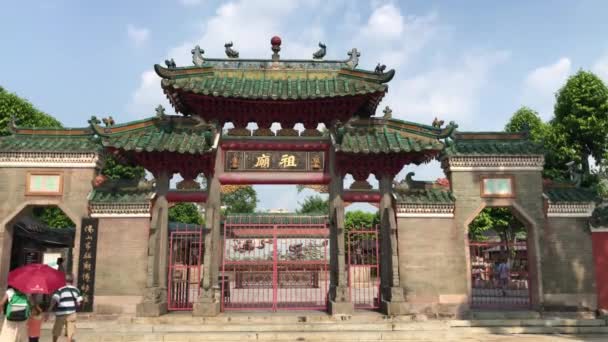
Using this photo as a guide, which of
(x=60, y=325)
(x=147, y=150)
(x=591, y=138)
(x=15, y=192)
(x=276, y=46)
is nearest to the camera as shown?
(x=60, y=325)

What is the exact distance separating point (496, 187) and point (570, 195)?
7.22 ft

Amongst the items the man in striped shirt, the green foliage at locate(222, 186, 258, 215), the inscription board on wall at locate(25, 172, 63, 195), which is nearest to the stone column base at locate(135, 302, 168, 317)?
the man in striped shirt

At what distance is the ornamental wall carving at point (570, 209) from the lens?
12.7 meters

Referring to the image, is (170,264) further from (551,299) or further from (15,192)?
(551,299)

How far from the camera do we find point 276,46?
13.7 meters

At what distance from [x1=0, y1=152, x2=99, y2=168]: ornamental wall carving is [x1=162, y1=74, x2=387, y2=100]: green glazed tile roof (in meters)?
3.11

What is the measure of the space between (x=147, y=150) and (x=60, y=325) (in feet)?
15.0

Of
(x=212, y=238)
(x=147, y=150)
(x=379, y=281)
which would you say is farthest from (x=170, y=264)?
(x=379, y=281)

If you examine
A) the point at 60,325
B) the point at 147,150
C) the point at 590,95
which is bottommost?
the point at 60,325

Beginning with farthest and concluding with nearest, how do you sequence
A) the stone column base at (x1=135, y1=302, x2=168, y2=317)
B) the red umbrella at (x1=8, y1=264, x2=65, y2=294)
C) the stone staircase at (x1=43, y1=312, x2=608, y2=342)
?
the stone column base at (x1=135, y1=302, x2=168, y2=317), the stone staircase at (x1=43, y1=312, x2=608, y2=342), the red umbrella at (x1=8, y1=264, x2=65, y2=294)

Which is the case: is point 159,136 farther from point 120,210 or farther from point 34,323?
point 34,323

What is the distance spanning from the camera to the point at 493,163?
12781mm

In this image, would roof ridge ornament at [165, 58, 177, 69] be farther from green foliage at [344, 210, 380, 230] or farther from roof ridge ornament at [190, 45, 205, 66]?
green foliage at [344, 210, 380, 230]

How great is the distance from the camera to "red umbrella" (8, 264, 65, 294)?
24.2ft
